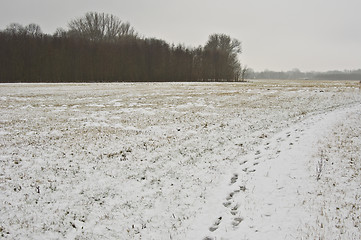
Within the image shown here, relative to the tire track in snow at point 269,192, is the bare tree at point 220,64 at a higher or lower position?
higher

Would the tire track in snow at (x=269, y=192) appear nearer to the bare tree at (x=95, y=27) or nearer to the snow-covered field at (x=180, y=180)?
the snow-covered field at (x=180, y=180)

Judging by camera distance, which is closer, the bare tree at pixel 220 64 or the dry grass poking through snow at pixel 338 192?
the dry grass poking through snow at pixel 338 192

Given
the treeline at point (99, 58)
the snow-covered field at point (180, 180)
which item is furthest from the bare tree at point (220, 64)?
the snow-covered field at point (180, 180)

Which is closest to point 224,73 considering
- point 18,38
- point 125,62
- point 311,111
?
point 125,62

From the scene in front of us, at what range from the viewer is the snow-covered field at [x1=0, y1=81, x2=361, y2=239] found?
4.99m

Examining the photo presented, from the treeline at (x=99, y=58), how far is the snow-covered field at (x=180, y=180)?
41.0m

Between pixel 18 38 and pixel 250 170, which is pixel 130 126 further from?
pixel 18 38

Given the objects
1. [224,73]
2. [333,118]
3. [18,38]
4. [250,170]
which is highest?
[18,38]

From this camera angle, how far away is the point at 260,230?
15.9 feet

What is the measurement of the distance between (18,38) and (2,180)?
52.9 meters

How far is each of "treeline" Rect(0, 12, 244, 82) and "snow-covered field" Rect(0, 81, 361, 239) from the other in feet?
134

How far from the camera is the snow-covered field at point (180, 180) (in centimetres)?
499

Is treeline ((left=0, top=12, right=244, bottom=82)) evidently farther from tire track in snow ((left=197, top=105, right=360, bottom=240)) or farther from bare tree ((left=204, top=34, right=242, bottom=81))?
tire track in snow ((left=197, top=105, right=360, bottom=240))

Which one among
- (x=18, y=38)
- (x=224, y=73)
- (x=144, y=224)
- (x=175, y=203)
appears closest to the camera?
(x=144, y=224)
